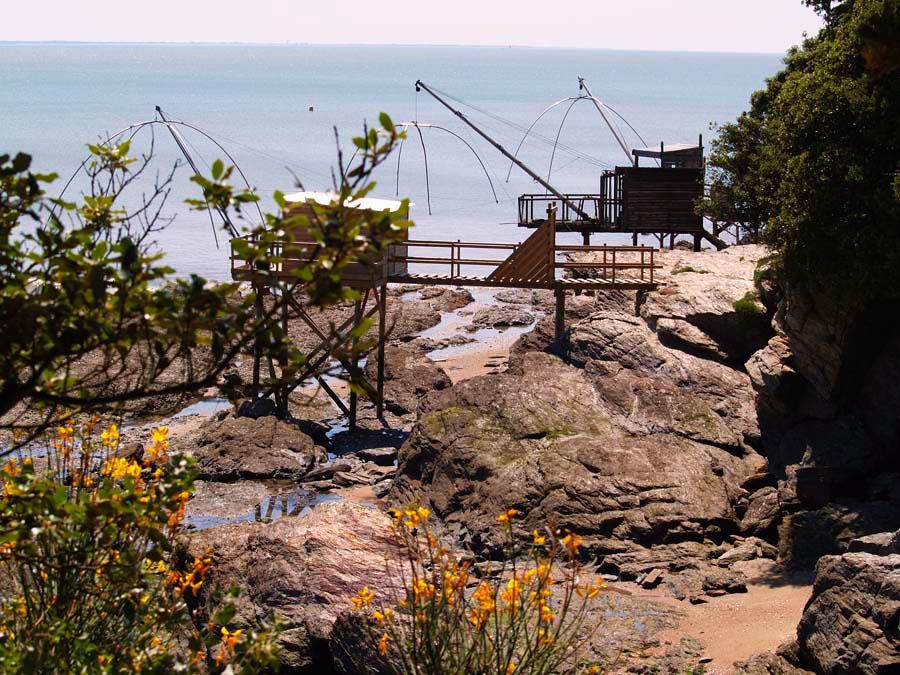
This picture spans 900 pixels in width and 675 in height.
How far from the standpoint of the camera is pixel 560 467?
2009cm

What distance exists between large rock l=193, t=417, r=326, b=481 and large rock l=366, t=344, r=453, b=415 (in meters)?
4.00

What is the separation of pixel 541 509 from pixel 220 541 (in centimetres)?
618

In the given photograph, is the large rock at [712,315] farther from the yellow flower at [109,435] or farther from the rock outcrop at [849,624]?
the yellow flower at [109,435]

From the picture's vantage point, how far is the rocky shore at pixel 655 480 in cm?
1376

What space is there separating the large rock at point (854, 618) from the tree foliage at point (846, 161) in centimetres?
632

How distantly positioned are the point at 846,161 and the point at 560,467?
6.91 meters

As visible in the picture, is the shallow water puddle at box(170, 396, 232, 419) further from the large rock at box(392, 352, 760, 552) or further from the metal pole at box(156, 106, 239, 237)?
the large rock at box(392, 352, 760, 552)

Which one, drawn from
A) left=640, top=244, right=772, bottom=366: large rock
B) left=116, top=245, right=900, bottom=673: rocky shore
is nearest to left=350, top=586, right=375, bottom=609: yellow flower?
left=116, top=245, right=900, bottom=673: rocky shore

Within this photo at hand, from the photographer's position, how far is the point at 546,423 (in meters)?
21.8

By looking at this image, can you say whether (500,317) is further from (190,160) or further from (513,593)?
(513,593)

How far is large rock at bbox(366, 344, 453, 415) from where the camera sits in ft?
97.7

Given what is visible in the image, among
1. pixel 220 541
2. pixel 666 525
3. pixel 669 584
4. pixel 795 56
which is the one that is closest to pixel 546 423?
pixel 666 525

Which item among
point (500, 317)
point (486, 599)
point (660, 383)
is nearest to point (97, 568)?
point (486, 599)

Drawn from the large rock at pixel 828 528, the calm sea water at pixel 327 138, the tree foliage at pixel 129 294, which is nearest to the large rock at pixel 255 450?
the large rock at pixel 828 528
